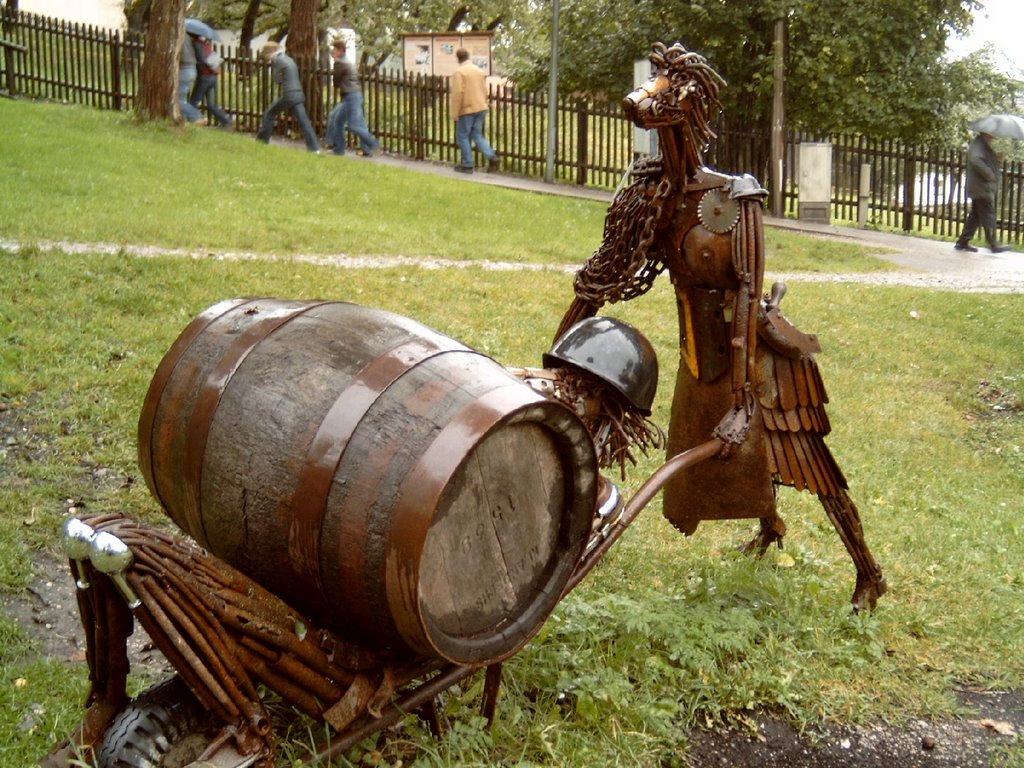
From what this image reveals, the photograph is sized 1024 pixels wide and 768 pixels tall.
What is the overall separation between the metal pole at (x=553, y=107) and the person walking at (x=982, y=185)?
5841 millimetres

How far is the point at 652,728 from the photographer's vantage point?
3.60m

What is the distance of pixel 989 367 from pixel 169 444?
820 cm

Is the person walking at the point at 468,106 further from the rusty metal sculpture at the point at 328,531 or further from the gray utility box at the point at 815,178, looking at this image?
the rusty metal sculpture at the point at 328,531

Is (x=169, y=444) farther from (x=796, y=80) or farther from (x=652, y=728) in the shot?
(x=796, y=80)

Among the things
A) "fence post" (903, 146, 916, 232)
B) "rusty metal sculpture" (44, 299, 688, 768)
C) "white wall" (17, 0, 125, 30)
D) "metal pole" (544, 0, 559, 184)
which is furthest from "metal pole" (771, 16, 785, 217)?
"white wall" (17, 0, 125, 30)

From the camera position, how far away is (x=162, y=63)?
14.5 meters

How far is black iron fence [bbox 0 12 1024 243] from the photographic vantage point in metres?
18.5

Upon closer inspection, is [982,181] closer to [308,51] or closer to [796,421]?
[308,51]

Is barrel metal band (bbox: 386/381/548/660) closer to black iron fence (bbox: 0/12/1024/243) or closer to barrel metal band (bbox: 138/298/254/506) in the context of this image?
barrel metal band (bbox: 138/298/254/506)

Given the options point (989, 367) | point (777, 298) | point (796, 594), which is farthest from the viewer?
point (989, 367)

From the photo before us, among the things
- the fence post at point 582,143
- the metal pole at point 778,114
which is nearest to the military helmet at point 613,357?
the metal pole at point 778,114

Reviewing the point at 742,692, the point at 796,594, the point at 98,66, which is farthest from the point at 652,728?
the point at 98,66

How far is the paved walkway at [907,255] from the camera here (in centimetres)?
1298

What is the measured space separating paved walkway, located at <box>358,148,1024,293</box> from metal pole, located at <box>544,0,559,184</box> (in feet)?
0.81
